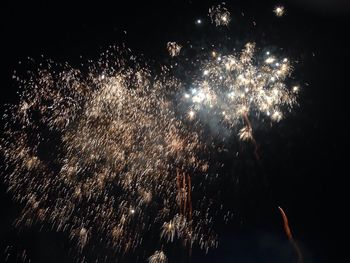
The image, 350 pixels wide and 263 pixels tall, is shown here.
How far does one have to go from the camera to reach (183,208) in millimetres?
9094

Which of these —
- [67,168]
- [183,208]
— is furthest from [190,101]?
[67,168]

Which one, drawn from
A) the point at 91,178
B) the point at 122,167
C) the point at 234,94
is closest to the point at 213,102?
→ the point at 234,94

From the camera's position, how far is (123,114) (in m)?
8.55

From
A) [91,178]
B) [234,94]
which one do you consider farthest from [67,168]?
[234,94]

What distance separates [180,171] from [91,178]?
86.5 inches

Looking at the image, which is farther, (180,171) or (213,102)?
(180,171)

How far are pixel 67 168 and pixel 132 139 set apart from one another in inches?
71.2

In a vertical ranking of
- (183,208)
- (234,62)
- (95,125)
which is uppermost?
(234,62)

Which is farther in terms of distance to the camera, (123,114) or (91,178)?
(91,178)

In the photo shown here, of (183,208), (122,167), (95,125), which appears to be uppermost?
(95,125)

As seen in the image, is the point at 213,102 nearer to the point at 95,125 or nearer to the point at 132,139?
the point at 132,139

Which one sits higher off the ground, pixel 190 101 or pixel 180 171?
pixel 190 101

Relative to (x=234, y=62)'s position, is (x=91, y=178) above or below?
below

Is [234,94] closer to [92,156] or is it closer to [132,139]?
[132,139]
